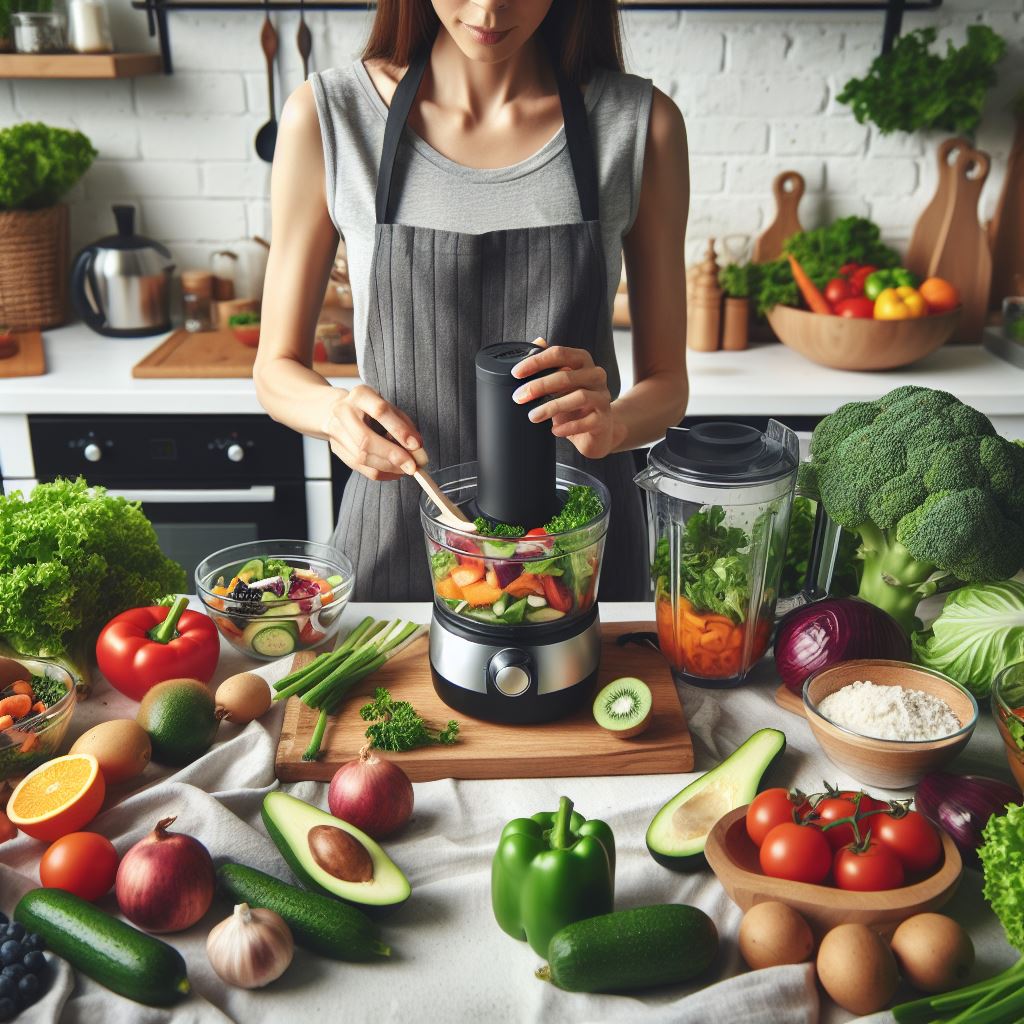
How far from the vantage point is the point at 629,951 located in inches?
32.8

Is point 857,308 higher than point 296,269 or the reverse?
the reverse

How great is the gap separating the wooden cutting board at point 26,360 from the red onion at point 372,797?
1.72m

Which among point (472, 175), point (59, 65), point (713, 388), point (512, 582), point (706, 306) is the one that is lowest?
point (713, 388)

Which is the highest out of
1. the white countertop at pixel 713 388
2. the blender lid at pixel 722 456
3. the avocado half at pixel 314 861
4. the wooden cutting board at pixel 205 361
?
the blender lid at pixel 722 456

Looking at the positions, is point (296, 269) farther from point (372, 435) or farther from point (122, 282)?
point (122, 282)

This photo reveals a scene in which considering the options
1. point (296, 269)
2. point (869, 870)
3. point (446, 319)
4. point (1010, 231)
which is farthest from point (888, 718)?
point (1010, 231)

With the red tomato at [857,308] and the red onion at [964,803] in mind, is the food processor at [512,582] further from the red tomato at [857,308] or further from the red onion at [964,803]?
the red tomato at [857,308]

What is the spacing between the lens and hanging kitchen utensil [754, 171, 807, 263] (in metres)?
2.80

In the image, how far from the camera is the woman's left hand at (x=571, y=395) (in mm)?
1083

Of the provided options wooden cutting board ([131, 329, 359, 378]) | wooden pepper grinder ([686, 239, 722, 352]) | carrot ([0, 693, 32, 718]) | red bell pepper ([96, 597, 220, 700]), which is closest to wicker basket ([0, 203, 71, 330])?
wooden cutting board ([131, 329, 359, 378])

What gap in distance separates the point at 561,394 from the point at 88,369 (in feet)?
5.55

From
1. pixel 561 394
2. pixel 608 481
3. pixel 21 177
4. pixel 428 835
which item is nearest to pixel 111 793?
pixel 428 835

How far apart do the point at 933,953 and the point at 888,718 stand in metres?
0.28

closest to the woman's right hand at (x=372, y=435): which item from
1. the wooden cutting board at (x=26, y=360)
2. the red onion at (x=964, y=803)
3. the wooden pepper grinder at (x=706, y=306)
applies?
the red onion at (x=964, y=803)
